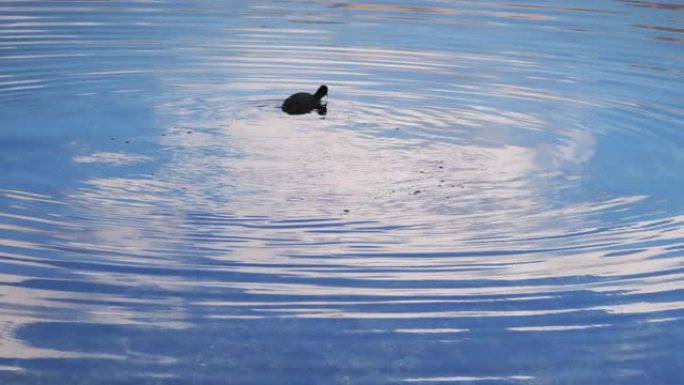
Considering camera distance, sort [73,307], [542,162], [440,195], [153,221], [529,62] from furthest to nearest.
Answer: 1. [529,62]
2. [542,162]
3. [440,195]
4. [153,221]
5. [73,307]


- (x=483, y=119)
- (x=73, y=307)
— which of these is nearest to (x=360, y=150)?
(x=483, y=119)

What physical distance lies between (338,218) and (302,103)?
3384 millimetres

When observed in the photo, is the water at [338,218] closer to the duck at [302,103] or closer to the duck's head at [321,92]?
the duck at [302,103]

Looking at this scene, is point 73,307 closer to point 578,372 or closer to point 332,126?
point 578,372

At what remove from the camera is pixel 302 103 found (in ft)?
36.0

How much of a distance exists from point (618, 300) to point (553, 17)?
12.9 m

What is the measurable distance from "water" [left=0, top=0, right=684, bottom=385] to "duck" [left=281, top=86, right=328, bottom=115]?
12 cm

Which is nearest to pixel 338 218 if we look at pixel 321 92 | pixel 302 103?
pixel 302 103

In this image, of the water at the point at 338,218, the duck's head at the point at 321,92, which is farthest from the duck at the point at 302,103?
the water at the point at 338,218

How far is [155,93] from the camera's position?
Result: 464 inches

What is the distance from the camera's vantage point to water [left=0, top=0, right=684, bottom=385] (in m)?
5.72

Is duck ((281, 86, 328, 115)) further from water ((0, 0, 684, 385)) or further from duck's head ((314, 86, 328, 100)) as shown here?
water ((0, 0, 684, 385))

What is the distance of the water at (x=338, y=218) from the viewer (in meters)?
5.72

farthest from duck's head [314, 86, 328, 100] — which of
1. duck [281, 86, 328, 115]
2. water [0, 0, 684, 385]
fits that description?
water [0, 0, 684, 385]
